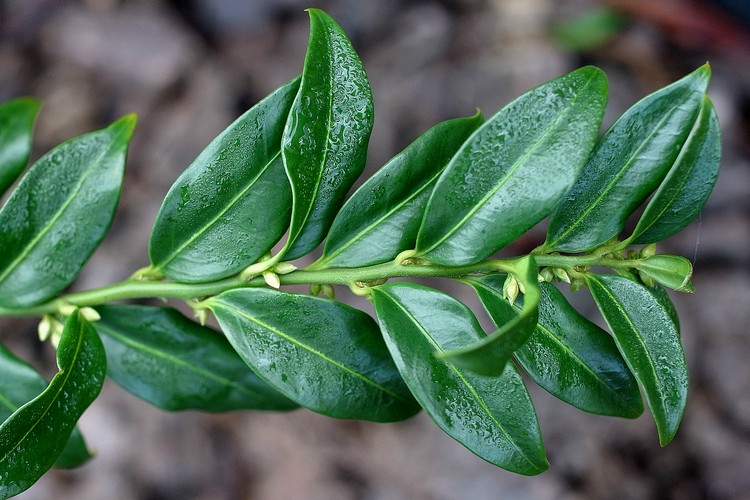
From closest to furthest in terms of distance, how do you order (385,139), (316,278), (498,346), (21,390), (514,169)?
(498,346)
(514,169)
(316,278)
(21,390)
(385,139)

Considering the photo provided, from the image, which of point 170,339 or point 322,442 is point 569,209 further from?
point 322,442

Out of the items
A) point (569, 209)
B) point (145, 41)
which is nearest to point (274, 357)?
point (569, 209)

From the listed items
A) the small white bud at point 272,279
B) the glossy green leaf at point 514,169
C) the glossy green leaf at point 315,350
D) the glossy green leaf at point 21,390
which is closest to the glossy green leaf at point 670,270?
the glossy green leaf at point 514,169

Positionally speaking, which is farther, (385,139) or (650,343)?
(385,139)

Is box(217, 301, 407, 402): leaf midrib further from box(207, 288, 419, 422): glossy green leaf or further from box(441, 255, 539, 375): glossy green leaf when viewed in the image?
box(441, 255, 539, 375): glossy green leaf

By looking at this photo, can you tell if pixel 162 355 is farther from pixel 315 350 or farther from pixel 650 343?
pixel 650 343

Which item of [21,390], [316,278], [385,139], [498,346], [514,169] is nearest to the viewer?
[498,346]

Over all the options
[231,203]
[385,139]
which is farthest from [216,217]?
[385,139]
